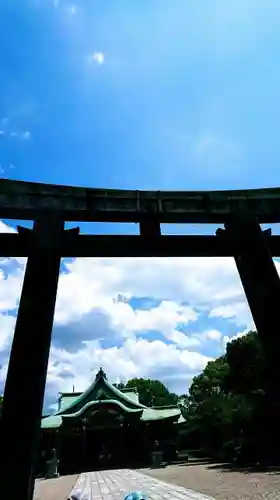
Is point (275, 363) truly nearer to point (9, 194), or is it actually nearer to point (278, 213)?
point (278, 213)

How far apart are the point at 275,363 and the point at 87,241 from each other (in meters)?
2.61

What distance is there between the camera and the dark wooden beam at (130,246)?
505cm

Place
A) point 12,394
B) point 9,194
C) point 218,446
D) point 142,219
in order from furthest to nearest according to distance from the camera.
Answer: point 218,446
point 142,219
point 9,194
point 12,394

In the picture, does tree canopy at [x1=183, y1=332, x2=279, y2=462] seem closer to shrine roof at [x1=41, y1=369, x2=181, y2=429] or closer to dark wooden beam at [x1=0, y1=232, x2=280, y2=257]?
shrine roof at [x1=41, y1=369, x2=181, y2=429]

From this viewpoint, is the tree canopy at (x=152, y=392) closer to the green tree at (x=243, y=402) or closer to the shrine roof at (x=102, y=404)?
the shrine roof at (x=102, y=404)

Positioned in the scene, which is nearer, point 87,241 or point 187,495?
point 87,241

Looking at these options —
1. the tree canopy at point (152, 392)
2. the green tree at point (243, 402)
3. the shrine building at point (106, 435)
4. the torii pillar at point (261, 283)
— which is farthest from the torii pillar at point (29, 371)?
the tree canopy at point (152, 392)

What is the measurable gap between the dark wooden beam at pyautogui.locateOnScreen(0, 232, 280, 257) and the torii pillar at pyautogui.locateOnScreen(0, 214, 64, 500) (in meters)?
0.39

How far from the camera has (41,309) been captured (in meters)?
4.14

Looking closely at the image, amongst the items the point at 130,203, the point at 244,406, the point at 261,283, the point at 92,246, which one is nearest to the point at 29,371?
the point at 92,246

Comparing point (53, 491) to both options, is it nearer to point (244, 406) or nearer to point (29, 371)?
point (244, 406)

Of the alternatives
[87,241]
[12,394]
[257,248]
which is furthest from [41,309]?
[257,248]

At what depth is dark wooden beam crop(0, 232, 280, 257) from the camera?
199 inches

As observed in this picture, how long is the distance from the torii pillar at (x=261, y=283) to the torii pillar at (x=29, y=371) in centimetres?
223
